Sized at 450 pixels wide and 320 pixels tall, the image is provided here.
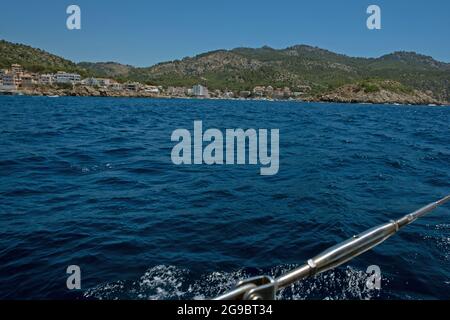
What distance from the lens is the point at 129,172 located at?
1566 centimetres

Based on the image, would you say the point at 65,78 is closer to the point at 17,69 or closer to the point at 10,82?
the point at 17,69

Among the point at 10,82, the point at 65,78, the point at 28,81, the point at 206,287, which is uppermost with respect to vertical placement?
the point at 65,78

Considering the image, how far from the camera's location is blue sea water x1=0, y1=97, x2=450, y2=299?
22.3 ft

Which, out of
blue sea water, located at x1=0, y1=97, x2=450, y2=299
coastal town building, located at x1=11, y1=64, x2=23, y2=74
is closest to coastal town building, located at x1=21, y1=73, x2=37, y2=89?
coastal town building, located at x1=11, y1=64, x2=23, y2=74

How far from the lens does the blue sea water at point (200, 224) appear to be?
6.79m

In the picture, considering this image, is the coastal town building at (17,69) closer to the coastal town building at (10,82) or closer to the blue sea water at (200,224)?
the coastal town building at (10,82)

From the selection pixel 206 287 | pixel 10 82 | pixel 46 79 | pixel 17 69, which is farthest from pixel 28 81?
pixel 206 287

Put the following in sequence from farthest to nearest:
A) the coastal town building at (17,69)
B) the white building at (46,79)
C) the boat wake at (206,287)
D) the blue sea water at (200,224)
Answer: the coastal town building at (17,69), the white building at (46,79), the blue sea water at (200,224), the boat wake at (206,287)

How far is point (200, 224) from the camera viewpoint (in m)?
9.88

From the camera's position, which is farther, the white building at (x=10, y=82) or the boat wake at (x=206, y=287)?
the white building at (x=10, y=82)

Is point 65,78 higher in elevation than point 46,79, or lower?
higher

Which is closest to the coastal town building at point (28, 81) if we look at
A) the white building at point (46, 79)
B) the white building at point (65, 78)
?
the white building at point (46, 79)

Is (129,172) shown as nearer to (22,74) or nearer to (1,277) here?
(1,277)
